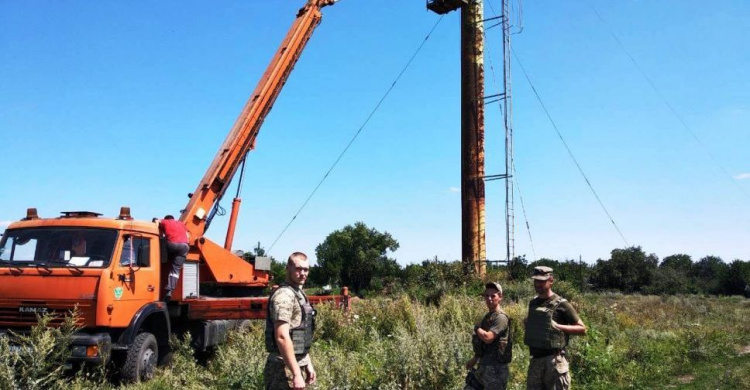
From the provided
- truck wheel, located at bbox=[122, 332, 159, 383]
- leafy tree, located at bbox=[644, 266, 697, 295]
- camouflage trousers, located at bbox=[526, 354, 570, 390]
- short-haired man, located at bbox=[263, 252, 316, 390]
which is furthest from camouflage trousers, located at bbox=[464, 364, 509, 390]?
leafy tree, located at bbox=[644, 266, 697, 295]

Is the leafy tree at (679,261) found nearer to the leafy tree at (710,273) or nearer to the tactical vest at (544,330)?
the leafy tree at (710,273)

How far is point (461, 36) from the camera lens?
19375 mm

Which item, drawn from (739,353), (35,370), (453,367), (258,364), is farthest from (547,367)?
(739,353)

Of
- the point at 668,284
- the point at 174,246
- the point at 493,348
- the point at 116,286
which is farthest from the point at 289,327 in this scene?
the point at 668,284

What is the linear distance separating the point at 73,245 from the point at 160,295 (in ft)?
5.65

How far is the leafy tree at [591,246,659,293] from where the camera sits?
176ft

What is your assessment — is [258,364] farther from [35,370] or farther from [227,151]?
[227,151]

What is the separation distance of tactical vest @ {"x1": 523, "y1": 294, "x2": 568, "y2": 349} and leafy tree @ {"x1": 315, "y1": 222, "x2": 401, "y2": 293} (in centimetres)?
7279

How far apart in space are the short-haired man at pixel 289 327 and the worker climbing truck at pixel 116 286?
4056mm

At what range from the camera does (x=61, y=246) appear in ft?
28.2

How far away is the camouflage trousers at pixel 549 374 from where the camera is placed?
5230mm

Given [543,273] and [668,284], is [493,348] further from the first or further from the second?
[668,284]

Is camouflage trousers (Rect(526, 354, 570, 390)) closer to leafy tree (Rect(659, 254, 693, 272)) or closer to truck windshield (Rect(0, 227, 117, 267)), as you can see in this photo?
truck windshield (Rect(0, 227, 117, 267))

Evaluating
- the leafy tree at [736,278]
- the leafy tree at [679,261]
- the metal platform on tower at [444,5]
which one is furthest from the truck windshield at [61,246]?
the leafy tree at [679,261]
